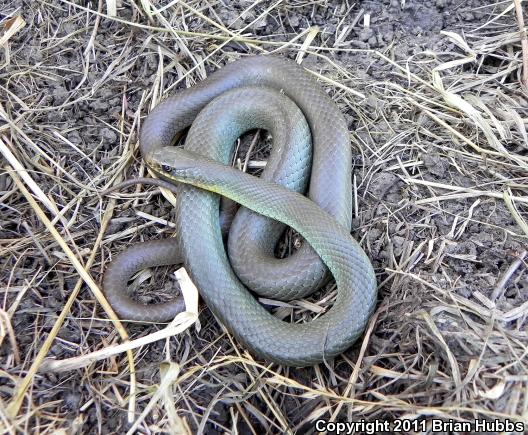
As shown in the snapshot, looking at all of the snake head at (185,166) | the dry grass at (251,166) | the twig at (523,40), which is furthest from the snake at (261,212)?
the twig at (523,40)

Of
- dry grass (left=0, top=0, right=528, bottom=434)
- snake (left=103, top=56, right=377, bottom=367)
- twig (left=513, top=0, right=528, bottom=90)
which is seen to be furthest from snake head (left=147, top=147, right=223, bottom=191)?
twig (left=513, top=0, right=528, bottom=90)

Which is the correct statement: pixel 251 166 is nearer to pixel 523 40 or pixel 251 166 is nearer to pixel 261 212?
pixel 261 212

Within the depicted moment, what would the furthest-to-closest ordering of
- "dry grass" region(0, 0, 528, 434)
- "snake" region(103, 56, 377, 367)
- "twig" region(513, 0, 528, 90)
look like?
"twig" region(513, 0, 528, 90) < "snake" region(103, 56, 377, 367) < "dry grass" region(0, 0, 528, 434)

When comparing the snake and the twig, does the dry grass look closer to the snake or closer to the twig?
the twig

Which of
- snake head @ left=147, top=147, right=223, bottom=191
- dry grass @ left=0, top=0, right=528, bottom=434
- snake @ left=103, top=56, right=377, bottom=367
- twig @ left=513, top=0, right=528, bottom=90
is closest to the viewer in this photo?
dry grass @ left=0, top=0, right=528, bottom=434

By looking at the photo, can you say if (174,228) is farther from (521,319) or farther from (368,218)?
(521,319)

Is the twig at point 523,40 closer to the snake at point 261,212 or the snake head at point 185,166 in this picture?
the snake at point 261,212

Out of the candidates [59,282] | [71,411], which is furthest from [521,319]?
[59,282]
